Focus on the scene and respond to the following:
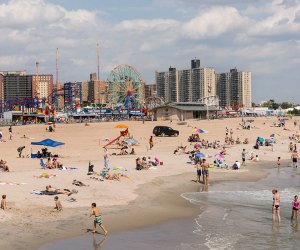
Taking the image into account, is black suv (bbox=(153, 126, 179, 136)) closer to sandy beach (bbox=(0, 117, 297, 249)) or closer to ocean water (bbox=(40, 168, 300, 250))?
sandy beach (bbox=(0, 117, 297, 249))

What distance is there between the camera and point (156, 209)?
18453 mm

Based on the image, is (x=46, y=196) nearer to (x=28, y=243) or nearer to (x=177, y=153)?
(x=28, y=243)

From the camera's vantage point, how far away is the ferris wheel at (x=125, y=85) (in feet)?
370

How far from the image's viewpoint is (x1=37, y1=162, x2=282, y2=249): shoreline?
15.9 meters

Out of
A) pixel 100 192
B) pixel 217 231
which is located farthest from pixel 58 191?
pixel 217 231

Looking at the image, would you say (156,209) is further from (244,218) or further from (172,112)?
(172,112)

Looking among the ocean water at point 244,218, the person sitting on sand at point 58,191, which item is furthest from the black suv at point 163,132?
the person sitting on sand at point 58,191

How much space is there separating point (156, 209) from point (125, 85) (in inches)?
3803

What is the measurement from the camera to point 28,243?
12.9 meters

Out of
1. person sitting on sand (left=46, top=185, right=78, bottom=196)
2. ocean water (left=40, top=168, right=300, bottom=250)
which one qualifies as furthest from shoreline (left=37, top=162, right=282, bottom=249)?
person sitting on sand (left=46, top=185, right=78, bottom=196)

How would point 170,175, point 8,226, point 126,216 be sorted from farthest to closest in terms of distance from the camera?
point 170,175, point 126,216, point 8,226

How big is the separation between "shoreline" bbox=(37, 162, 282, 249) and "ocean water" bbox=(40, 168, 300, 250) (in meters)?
0.38

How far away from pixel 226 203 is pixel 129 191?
4.38 meters

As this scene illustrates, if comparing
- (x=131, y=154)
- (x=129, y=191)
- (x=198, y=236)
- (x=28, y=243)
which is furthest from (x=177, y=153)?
(x=28, y=243)
